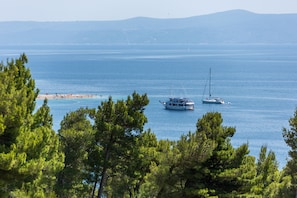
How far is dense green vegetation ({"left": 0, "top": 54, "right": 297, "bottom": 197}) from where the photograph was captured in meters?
11.7

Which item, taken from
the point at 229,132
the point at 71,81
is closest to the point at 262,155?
the point at 229,132

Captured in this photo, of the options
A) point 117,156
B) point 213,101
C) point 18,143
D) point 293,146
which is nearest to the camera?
point 18,143

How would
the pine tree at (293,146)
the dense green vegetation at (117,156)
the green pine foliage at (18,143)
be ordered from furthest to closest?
the pine tree at (293,146)
the dense green vegetation at (117,156)
the green pine foliage at (18,143)

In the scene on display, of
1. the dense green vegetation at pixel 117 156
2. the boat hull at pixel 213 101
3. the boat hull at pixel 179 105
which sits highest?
the boat hull at pixel 213 101

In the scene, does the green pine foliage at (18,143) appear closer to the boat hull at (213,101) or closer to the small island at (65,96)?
the boat hull at (213,101)

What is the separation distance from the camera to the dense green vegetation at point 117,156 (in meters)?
11.7

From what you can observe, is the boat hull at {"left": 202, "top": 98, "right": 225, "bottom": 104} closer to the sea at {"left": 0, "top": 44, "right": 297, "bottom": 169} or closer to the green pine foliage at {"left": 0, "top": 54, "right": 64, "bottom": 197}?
the sea at {"left": 0, "top": 44, "right": 297, "bottom": 169}

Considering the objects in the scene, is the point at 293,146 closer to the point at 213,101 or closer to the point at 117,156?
the point at 117,156

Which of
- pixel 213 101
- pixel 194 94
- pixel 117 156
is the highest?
pixel 194 94

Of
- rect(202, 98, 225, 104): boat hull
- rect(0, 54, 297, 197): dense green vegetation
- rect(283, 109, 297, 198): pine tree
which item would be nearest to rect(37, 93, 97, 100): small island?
rect(202, 98, 225, 104): boat hull

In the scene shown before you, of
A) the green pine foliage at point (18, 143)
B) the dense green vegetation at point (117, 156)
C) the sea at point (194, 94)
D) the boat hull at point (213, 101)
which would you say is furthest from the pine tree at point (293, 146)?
the boat hull at point (213, 101)

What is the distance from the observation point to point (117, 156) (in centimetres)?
2028

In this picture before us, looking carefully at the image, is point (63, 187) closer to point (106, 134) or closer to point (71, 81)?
point (106, 134)

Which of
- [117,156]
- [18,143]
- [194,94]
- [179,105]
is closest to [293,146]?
[117,156]
